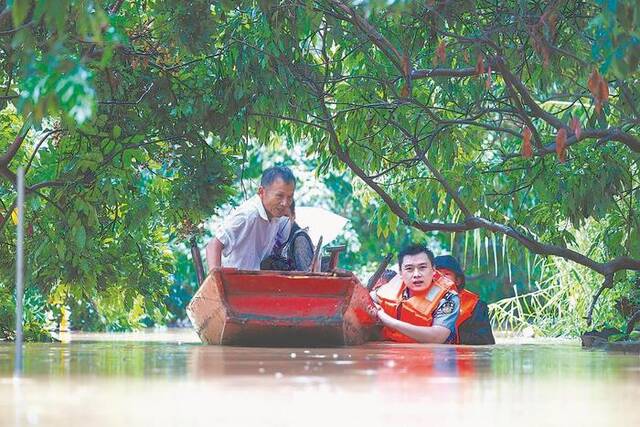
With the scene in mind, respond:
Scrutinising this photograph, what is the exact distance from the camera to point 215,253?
1162 centimetres

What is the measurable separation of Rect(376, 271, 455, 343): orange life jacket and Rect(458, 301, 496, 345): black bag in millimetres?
566

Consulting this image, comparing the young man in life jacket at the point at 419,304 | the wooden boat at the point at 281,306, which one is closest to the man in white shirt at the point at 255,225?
the wooden boat at the point at 281,306

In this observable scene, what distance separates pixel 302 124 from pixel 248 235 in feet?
6.69

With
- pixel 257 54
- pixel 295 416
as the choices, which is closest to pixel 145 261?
pixel 257 54

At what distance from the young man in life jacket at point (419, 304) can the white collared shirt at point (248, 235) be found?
108 cm

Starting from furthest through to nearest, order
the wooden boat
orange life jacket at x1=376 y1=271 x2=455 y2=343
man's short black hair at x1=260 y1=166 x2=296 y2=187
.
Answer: orange life jacket at x1=376 y1=271 x2=455 y2=343, man's short black hair at x1=260 y1=166 x2=296 y2=187, the wooden boat

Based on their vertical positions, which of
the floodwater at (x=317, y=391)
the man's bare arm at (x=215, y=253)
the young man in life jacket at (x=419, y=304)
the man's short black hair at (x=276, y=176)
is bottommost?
the floodwater at (x=317, y=391)

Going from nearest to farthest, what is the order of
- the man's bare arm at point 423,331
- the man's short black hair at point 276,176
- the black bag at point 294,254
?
1. the man's short black hair at point 276,176
2. the man's bare arm at point 423,331
3. the black bag at point 294,254

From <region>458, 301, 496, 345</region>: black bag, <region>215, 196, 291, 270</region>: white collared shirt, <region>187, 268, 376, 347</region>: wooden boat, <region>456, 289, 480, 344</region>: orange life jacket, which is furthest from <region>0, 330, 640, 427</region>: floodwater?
<region>456, 289, 480, 344</region>: orange life jacket

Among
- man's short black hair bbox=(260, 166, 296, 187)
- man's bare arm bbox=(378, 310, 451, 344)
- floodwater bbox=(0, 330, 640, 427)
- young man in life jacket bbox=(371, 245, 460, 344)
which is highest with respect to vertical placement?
man's short black hair bbox=(260, 166, 296, 187)

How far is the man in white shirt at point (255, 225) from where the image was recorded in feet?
37.8

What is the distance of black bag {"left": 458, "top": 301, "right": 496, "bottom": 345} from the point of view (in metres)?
12.7

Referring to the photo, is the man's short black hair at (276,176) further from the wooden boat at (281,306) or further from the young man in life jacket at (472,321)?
the young man in life jacket at (472,321)

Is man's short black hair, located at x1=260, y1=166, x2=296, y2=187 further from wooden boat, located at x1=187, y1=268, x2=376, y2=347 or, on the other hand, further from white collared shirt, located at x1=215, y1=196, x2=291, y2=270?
wooden boat, located at x1=187, y1=268, x2=376, y2=347
